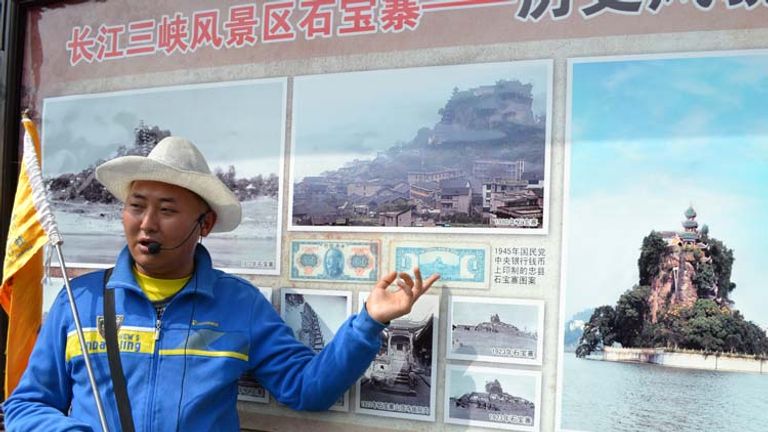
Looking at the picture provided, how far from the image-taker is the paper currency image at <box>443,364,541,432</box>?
2072 mm

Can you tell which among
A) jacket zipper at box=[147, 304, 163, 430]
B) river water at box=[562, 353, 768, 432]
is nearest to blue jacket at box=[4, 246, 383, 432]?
jacket zipper at box=[147, 304, 163, 430]

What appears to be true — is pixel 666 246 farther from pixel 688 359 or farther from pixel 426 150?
pixel 426 150

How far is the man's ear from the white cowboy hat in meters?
0.02

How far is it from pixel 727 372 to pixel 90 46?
269 cm

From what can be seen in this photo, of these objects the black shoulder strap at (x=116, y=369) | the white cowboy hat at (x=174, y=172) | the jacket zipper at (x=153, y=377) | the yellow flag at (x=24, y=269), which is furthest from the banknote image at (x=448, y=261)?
the yellow flag at (x=24, y=269)

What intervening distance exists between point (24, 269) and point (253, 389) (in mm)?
1015

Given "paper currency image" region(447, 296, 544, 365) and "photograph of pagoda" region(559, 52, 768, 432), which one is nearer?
"photograph of pagoda" region(559, 52, 768, 432)

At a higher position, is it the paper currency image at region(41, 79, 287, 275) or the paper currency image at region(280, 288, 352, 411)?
the paper currency image at region(41, 79, 287, 275)

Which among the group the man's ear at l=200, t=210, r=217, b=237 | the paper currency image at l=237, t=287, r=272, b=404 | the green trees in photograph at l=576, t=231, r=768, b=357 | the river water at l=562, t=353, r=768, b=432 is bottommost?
the paper currency image at l=237, t=287, r=272, b=404

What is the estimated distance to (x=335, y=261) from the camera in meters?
2.30

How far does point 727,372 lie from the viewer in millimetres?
1928

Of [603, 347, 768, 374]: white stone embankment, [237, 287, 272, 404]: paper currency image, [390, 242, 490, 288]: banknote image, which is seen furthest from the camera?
[237, 287, 272, 404]: paper currency image

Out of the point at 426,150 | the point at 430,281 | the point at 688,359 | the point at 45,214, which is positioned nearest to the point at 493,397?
the point at 430,281

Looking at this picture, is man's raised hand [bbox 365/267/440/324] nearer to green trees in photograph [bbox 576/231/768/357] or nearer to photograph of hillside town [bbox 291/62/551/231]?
photograph of hillside town [bbox 291/62/551/231]
